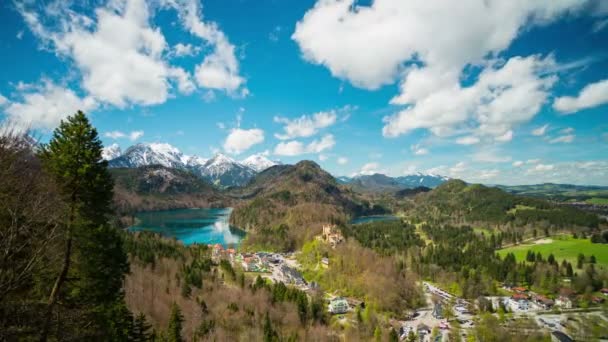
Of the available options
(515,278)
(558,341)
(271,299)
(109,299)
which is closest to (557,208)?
(515,278)

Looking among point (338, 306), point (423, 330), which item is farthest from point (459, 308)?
point (338, 306)

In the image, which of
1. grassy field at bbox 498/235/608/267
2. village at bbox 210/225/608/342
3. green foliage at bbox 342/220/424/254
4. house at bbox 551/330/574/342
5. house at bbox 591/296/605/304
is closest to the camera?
house at bbox 551/330/574/342

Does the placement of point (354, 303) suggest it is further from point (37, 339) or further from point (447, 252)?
point (37, 339)

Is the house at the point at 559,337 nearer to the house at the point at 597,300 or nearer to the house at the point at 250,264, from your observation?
the house at the point at 597,300

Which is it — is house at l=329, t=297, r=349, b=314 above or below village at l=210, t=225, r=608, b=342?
above

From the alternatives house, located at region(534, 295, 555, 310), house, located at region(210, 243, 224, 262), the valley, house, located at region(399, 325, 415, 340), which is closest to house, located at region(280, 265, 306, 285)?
the valley

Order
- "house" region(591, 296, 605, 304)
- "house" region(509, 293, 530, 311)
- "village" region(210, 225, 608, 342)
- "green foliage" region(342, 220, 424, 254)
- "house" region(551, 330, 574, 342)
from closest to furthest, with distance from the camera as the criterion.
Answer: "house" region(551, 330, 574, 342) < "village" region(210, 225, 608, 342) < "house" region(509, 293, 530, 311) < "house" region(591, 296, 605, 304) < "green foliage" region(342, 220, 424, 254)

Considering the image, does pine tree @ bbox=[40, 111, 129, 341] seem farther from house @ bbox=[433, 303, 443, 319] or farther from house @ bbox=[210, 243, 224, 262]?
house @ bbox=[210, 243, 224, 262]
